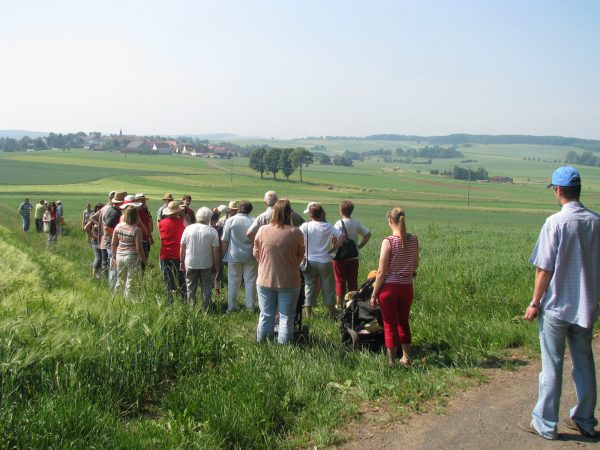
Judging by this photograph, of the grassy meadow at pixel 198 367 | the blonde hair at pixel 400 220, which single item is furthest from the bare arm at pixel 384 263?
the grassy meadow at pixel 198 367

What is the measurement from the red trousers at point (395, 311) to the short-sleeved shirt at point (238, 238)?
11.3ft

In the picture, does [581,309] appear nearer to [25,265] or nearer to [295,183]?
[25,265]

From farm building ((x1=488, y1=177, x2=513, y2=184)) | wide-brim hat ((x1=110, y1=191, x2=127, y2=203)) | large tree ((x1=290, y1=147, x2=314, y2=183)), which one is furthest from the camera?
farm building ((x1=488, y1=177, x2=513, y2=184))

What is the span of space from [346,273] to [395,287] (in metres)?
2.95

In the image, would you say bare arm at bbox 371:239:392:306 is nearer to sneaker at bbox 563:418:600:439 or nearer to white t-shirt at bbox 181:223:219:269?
sneaker at bbox 563:418:600:439

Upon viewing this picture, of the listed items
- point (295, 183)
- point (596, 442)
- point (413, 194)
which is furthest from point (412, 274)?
point (295, 183)

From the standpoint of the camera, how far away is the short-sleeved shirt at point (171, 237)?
9398 mm

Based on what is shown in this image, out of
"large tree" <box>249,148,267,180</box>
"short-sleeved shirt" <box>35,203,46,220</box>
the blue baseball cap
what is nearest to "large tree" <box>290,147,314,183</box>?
"large tree" <box>249,148,267,180</box>

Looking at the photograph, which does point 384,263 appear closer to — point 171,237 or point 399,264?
point 399,264

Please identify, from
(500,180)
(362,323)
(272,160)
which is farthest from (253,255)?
(500,180)

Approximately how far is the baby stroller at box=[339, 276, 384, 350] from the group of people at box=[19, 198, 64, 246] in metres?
13.7

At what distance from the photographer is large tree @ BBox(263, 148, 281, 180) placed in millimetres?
83375

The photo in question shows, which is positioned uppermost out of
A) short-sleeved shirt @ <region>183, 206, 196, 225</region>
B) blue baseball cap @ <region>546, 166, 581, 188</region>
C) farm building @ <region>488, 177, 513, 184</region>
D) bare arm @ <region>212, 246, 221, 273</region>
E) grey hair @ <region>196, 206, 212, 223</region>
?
blue baseball cap @ <region>546, 166, 581, 188</region>

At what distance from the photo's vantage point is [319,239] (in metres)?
8.77
